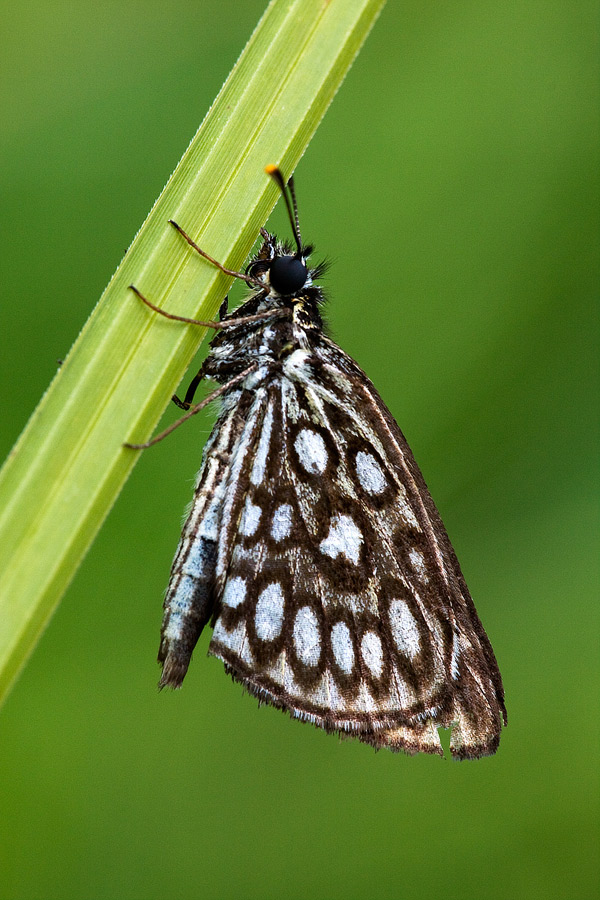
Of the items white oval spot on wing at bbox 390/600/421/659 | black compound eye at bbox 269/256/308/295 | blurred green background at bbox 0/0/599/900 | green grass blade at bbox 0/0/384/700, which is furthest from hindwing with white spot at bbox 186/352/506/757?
blurred green background at bbox 0/0/599/900

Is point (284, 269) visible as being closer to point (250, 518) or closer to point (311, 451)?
point (311, 451)

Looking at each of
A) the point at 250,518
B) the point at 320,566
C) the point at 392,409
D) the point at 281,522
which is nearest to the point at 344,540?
the point at 320,566

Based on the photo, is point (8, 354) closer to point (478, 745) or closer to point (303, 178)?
point (303, 178)

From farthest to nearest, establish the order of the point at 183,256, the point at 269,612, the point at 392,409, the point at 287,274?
1. the point at 392,409
2. the point at 287,274
3. the point at 269,612
4. the point at 183,256

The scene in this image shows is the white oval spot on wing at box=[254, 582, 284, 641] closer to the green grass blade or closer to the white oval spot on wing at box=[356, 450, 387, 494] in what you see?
the white oval spot on wing at box=[356, 450, 387, 494]

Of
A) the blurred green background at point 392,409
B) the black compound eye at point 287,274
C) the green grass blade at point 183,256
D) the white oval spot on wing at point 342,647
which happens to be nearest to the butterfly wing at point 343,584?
the white oval spot on wing at point 342,647

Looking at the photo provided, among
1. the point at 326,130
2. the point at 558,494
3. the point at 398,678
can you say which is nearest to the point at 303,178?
the point at 326,130

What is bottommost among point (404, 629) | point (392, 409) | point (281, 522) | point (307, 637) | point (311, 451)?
point (307, 637)

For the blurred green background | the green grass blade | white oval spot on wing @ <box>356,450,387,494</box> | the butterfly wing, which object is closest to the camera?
the green grass blade
